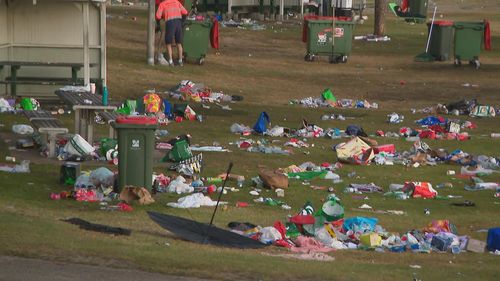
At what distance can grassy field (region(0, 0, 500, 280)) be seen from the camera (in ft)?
40.0

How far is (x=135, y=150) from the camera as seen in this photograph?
1631 centimetres

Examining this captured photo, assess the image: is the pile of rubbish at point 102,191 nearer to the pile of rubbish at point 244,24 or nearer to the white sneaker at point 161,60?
the white sneaker at point 161,60

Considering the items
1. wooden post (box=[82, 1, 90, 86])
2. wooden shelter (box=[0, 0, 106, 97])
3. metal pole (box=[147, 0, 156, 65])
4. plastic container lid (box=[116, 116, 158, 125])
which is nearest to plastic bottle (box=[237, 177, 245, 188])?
plastic container lid (box=[116, 116, 158, 125])

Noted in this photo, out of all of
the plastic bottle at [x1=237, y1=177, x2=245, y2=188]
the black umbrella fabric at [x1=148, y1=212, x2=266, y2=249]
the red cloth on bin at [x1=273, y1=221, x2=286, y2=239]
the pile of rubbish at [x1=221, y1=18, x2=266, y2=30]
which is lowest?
the pile of rubbish at [x1=221, y1=18, x2=266, y2=30]

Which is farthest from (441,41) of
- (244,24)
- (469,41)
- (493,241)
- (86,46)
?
(493,241)

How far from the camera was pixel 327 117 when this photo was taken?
2809 cm

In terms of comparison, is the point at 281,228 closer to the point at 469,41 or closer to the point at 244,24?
the point at 469,41

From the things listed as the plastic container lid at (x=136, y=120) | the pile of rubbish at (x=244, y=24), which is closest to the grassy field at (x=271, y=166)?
the plastic container lid at (x=136, y=120)

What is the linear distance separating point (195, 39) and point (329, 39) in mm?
5967

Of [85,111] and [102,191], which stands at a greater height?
[85,111]

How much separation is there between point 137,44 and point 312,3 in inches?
963

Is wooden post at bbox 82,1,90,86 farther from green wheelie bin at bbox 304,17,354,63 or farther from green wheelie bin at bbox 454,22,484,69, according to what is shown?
green wheelie bin at bbox 454,22,484,69

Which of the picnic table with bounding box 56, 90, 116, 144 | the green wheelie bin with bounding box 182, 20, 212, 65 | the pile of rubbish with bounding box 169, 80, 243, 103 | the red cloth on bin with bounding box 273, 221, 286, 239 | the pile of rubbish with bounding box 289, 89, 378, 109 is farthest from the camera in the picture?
the green wheelie bin with bounding box 182, 20, 212, 65

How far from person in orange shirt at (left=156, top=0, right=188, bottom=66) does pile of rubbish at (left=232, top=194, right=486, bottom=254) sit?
2151 cm
